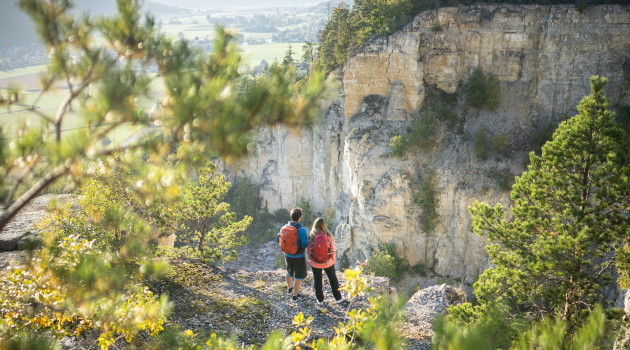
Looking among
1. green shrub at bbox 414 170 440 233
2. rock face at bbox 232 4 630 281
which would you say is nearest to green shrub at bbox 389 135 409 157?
rock face at bbox 232 4 630 281

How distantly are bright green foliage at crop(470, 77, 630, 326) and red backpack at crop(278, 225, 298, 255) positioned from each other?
13.5 feet

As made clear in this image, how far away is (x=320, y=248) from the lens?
281 inches

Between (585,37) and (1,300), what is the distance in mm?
22688

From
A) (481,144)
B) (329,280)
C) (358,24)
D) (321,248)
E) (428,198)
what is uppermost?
(358,24)

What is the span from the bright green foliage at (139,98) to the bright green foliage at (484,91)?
63.4ft

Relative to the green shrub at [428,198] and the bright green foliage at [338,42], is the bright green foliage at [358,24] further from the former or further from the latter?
the green shrub at [428,198]

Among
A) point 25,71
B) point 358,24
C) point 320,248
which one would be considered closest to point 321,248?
point 320,248

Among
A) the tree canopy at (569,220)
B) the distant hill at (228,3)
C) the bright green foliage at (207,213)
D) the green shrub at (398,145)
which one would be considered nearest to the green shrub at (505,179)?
the green shrub at (398,145)

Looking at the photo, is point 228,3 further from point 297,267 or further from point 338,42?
point 297,267

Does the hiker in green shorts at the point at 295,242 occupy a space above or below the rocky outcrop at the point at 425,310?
above

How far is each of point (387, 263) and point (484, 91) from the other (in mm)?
10129

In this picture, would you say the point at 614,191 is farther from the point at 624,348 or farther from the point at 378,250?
the point at 378,250

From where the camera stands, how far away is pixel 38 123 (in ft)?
10.1

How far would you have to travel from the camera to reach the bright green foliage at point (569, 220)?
23.8ft
